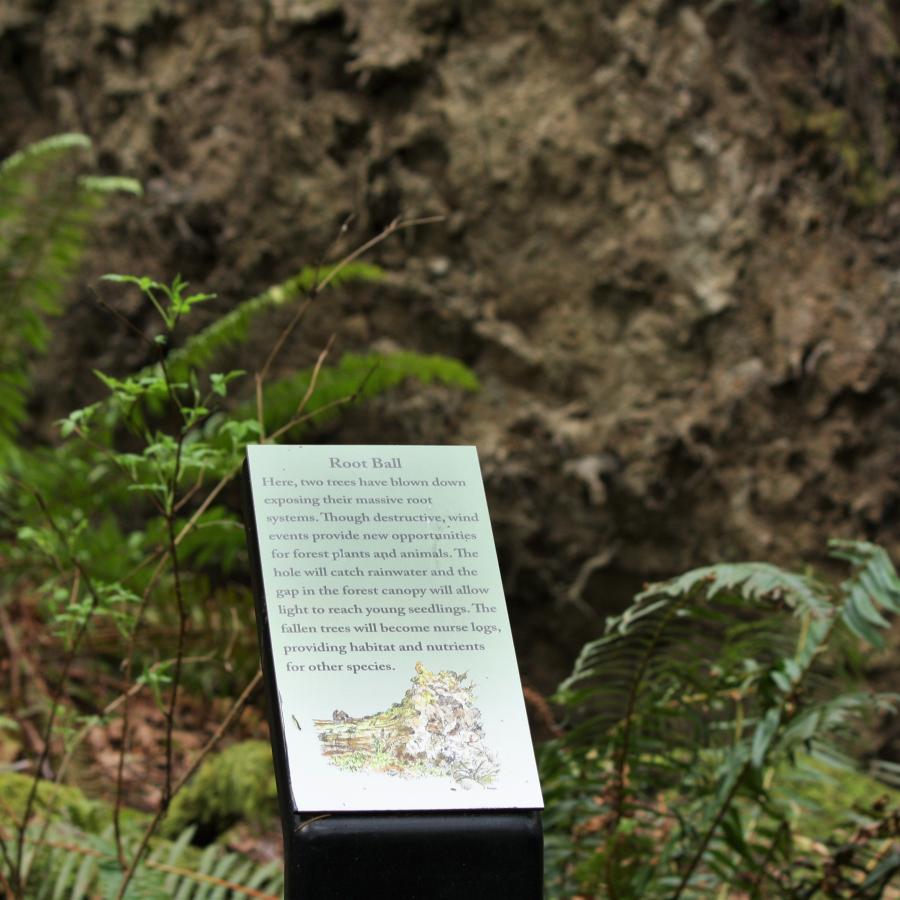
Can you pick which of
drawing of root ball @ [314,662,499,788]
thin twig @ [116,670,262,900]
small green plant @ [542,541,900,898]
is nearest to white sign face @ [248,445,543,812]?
drawing of root ball @ [314,662,499,788]

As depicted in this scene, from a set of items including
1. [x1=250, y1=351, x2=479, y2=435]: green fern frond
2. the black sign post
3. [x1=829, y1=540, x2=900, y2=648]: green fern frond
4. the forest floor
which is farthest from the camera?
the forest floor

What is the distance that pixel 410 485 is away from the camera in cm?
166

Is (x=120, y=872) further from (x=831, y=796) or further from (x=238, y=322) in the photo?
(x=831, y=796)

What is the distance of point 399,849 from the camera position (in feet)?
4.51

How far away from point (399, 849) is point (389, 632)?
0.88 ft

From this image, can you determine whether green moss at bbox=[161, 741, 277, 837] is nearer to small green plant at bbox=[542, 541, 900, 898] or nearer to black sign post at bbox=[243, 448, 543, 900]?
small green plant at bbox=[542, 541, 900, 898]

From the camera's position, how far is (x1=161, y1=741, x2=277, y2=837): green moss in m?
2.92

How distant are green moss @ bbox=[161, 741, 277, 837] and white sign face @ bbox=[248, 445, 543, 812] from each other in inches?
60.6

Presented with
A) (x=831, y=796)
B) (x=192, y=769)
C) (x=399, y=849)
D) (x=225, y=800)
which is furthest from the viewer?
(x=831, y=796)

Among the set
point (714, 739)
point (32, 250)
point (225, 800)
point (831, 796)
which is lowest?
point (831, 796)

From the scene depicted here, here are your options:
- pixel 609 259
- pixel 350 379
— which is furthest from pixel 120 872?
pixel 609 259

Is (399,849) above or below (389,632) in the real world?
below

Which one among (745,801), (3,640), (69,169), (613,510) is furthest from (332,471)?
(69,169)

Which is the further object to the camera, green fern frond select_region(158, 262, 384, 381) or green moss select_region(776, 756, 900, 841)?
green fern frond select_region(158, 262, 384, 381)
